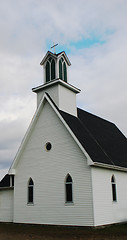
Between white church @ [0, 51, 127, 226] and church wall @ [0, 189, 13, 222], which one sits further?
church wall @ [0, 189, 13, 222]

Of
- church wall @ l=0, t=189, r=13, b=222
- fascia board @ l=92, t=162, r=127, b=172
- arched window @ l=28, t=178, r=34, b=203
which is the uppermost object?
fascia board @ l=92, t=162, r=127, b=172

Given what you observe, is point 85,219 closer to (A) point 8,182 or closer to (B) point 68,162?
(B) point 68,162

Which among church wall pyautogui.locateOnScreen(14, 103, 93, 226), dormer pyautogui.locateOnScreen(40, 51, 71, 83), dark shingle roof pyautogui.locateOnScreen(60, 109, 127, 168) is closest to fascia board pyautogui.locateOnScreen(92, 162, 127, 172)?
dark shingle roof pyautogui.locateOnScreen(60, 109, 127, 168)

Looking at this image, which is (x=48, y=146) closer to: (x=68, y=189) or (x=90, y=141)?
(x=90, y=141)

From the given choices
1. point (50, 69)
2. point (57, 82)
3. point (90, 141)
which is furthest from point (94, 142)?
point (50, 69)

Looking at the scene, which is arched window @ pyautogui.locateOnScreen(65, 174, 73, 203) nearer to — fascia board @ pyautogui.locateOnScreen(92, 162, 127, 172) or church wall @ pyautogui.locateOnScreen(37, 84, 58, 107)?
fascia board @ pyautogui.locateOnScreen(92, 162, 127, 172)

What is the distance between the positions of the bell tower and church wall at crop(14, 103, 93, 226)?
4.22ft

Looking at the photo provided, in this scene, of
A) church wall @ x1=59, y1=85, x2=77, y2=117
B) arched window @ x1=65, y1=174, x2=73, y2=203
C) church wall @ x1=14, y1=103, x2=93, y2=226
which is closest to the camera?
church wall @ x1=14, y1=103, x2=93, y2=226

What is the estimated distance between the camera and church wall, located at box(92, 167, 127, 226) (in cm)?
1778

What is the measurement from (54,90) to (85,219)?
10.4 metres

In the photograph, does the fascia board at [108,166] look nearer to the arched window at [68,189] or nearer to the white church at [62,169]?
the white church at [62,169]

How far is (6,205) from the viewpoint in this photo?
80.2ft

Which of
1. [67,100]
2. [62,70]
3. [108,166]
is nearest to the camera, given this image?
[108,166]

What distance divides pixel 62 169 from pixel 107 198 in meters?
3.75
